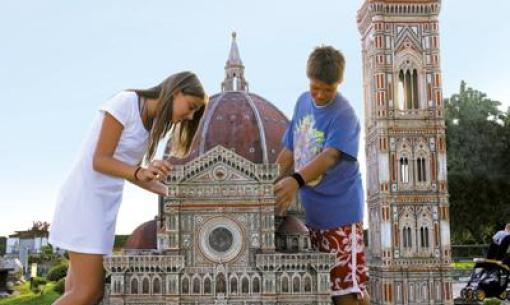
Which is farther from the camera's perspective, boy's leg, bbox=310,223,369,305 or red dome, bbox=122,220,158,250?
red dome, bbox=122,220,158,250

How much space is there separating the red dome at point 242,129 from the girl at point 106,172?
102 ft

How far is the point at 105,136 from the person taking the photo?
4500mm

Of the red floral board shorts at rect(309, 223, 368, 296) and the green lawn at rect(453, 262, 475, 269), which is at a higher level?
the red floral board shorts at rect(309, 223, 368, 296)

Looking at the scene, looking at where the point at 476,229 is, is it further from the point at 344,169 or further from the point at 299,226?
the point at 344,169

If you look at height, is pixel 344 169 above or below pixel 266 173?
below

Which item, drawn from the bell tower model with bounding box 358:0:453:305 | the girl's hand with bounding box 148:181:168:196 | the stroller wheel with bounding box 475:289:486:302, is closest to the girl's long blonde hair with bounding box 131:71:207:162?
the girl's hand with bounding box 148:181:168:196

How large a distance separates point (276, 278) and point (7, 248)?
48.0 meters

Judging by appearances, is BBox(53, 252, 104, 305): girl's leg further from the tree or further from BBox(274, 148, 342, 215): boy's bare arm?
the tree

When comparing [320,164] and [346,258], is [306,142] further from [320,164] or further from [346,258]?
[346,258]

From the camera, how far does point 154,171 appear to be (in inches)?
170

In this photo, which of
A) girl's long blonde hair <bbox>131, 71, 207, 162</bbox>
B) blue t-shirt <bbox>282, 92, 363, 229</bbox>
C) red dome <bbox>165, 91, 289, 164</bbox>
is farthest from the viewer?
red dome <bbox>165, 91, 289, 164</bbox>

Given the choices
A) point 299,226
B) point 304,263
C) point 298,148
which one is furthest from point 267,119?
point 298,148

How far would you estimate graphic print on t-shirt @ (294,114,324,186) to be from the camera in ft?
18.3

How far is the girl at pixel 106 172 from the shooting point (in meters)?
4.47
